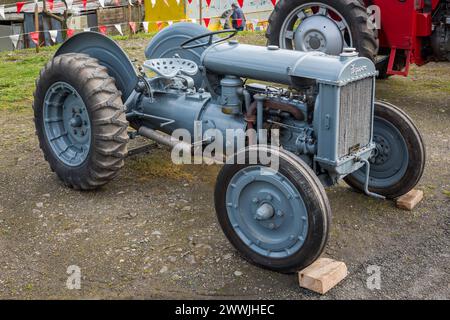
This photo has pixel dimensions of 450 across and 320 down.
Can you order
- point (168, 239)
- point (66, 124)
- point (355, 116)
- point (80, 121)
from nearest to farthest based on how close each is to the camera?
point (355, 116) < point (168, 239) < point (80, 121) < point (66, 124)

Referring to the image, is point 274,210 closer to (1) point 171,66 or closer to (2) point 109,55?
(1) point 171,66

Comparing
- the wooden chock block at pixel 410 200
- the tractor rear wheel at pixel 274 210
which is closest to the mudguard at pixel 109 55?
the tractor rear wheel at pixel 274 210

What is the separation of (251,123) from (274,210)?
3.01 ft

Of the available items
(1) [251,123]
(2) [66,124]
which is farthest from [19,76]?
(1) [251,123]

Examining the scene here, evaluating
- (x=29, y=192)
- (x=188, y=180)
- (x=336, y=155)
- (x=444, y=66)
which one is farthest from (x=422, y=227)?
(x=444, y=66)

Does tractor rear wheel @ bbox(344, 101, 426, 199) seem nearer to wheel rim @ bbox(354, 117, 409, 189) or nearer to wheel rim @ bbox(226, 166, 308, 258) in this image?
wheel rim @ bbox(354, 117, 409, 189)

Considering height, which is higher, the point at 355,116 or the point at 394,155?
the point at 355,116

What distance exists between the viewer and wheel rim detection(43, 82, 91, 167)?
16.1 ft

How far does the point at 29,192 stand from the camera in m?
4.96

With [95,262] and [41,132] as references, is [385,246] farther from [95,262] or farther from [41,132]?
[41,132]

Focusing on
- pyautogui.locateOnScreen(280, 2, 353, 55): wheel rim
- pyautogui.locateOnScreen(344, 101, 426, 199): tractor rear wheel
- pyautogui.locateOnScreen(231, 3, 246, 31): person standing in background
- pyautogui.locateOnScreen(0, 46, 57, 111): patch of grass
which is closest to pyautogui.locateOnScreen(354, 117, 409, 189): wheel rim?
pyautogui.locateOnScreen(344, 101, 426, 199): tractor rear wheel

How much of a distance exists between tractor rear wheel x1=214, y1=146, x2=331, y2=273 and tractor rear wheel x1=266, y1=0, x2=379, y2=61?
350 cm

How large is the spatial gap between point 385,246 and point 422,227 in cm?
45

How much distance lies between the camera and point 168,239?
4.12 meters
